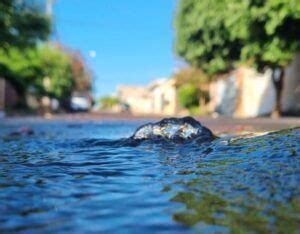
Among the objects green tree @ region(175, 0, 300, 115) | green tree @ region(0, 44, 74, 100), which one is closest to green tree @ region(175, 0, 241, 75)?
green tree @ region(175, 0, 300, 115)

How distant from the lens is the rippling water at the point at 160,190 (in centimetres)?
262

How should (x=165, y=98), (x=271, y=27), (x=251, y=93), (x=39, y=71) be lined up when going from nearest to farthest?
(x=271, y=27), (x=251, y=93), (x=39, y=71), (x=165, y=98)

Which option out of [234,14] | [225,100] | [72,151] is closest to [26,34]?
[234,14]

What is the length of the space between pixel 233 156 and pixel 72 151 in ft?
6.32

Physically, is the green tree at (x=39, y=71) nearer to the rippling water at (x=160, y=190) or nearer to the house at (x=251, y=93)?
the house at (x=251, y=93)

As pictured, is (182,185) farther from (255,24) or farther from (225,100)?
(225,100)

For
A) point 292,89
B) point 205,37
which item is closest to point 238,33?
point 205,37

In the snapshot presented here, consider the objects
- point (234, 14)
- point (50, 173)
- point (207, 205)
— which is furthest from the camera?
point (234, 14)

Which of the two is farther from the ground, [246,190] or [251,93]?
[251,93]

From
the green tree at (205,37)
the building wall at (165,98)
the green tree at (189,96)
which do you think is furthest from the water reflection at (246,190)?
the building wall at (165,98)

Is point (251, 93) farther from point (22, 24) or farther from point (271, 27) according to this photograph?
point (271, 27)

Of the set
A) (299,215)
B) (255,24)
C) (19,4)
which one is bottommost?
(299,215)

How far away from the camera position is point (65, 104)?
191ft

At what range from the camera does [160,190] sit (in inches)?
132
